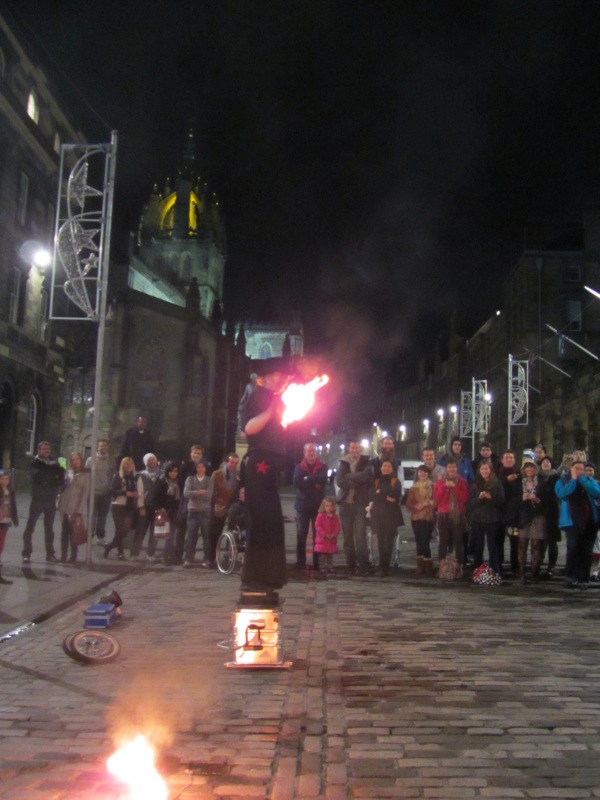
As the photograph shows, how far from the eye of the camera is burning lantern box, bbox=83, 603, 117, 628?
754cm

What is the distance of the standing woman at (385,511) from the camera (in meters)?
12.3

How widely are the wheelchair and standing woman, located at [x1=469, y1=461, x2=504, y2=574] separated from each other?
3.67m

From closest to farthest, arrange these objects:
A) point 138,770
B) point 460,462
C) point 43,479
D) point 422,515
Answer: point 138,770, point 422,515, point 43,479, point 460,462

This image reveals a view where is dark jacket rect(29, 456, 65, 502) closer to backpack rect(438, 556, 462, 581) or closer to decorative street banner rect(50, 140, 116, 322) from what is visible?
decorative street banner rect(50, 140, 116, 322)

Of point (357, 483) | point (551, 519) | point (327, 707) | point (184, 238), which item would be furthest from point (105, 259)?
point (184, 238)

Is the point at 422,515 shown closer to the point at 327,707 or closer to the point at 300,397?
the point at 300,397

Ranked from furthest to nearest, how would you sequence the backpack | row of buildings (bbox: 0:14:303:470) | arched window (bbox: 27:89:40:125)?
arched window (bbox: 27:89:40:125)
row of buildings (bbox: 0:14:303:470)
the backpack

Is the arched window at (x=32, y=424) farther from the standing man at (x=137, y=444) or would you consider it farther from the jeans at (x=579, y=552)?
the jeans at (x=579, y=552)

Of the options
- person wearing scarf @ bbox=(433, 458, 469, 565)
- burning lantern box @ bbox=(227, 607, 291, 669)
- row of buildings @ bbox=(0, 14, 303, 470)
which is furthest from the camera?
row of buildings @ bbox=(0, 14, 303, 470)

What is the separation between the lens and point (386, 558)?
12.3m

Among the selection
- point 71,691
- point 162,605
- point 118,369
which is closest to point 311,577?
point 162,605

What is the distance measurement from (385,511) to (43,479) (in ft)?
18.2

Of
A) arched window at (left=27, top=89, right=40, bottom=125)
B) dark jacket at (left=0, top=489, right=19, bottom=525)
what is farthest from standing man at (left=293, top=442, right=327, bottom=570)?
arched window at (left=27, top=89, right=40, bottom=125)

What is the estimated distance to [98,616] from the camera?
7.54 m
